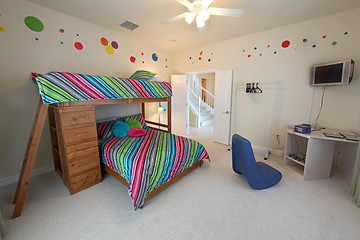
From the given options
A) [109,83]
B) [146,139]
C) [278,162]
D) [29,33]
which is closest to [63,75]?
[109,83]

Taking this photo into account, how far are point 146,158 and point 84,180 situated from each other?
109 centimetres

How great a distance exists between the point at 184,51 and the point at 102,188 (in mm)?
4303

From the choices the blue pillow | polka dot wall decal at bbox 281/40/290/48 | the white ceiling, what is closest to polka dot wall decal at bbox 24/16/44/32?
the white ceiling

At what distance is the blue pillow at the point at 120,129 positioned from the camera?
289cm

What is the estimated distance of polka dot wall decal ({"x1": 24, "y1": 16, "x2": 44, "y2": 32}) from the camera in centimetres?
229

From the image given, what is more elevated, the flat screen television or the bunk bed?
the flat screen television

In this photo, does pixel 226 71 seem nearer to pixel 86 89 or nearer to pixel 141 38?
pixel 141 38

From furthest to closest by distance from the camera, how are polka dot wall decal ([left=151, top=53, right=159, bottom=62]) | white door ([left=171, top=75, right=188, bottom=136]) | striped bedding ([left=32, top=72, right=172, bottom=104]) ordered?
white door ([left=171, top=75, right=188, bottom=136])
polka dot wall decal ([left=151, top=53, right=159, bottom=62])
striped bedding ([left=32, top=72, right=172, bottom=104])

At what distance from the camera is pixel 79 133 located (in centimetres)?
210

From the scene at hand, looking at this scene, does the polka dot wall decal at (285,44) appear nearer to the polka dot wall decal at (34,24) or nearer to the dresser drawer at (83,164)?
the dresser drawer at (83,164)

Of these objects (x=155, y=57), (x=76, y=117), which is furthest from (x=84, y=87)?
(x=155, y=57)

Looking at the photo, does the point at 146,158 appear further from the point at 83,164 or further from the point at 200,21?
the point at 200,21

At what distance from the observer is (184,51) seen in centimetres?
465

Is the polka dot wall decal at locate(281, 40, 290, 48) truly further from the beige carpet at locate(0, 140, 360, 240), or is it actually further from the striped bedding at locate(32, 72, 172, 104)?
the striped bedding at locate(32, 72, 172, 104)
